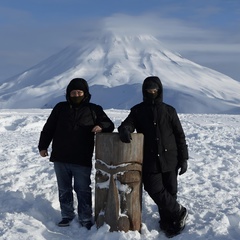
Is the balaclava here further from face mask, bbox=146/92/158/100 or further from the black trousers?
the black trousers

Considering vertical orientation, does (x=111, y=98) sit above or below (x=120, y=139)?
below

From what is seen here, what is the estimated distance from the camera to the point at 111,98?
18612 centimetres

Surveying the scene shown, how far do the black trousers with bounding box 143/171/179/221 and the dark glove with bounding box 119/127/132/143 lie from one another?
0.48 metres

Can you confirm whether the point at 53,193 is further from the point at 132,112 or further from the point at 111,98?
the point at 111,98

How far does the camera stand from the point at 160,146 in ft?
17.7

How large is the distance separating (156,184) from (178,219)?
19.2 inches

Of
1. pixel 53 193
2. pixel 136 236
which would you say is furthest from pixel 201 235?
pixel 53 193

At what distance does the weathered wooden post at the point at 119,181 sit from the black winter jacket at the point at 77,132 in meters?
0.21

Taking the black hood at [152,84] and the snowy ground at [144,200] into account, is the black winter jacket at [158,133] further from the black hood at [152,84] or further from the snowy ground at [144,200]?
the snowy ground at [144,200]

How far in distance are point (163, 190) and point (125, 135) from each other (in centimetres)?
74

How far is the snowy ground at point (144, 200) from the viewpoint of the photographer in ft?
18.0

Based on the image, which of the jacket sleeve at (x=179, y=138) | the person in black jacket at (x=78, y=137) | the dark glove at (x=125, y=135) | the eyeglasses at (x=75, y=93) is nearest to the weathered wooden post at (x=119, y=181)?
the dark glove at (x=125, y=135)

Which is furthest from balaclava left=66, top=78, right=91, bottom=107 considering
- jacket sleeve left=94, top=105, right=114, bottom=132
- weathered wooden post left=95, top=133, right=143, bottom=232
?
weathered wooden post left=95, top=133, right=143, bottom=232

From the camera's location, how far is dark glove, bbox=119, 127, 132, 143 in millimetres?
5240
